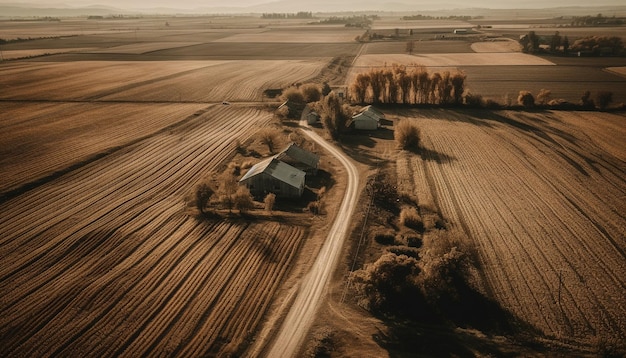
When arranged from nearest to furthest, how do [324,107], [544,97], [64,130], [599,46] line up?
[324,107], [64,130], [544,97], [599,46]

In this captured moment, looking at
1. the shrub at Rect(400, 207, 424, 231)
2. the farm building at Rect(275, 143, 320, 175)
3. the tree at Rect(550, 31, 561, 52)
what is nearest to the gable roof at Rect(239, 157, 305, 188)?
the farm building at Rect(275, 143, 320, 175)

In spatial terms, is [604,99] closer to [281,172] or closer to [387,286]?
[281,172]

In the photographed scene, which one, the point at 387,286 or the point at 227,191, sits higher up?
the point at 227,191

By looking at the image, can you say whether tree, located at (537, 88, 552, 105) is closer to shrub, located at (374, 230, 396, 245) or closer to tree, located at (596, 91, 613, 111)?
tree, located at (596, 91, 613, 111)

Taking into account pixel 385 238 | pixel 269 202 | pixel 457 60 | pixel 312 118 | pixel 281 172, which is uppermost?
pixel 457 60

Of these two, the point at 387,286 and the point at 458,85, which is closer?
the point at 387,286

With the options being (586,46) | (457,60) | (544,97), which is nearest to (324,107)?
(544,97)

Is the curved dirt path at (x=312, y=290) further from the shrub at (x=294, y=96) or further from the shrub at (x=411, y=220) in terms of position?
the shrub at (x=294, y=96)

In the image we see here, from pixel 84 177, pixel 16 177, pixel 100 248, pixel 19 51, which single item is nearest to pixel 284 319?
pixel 100 248
